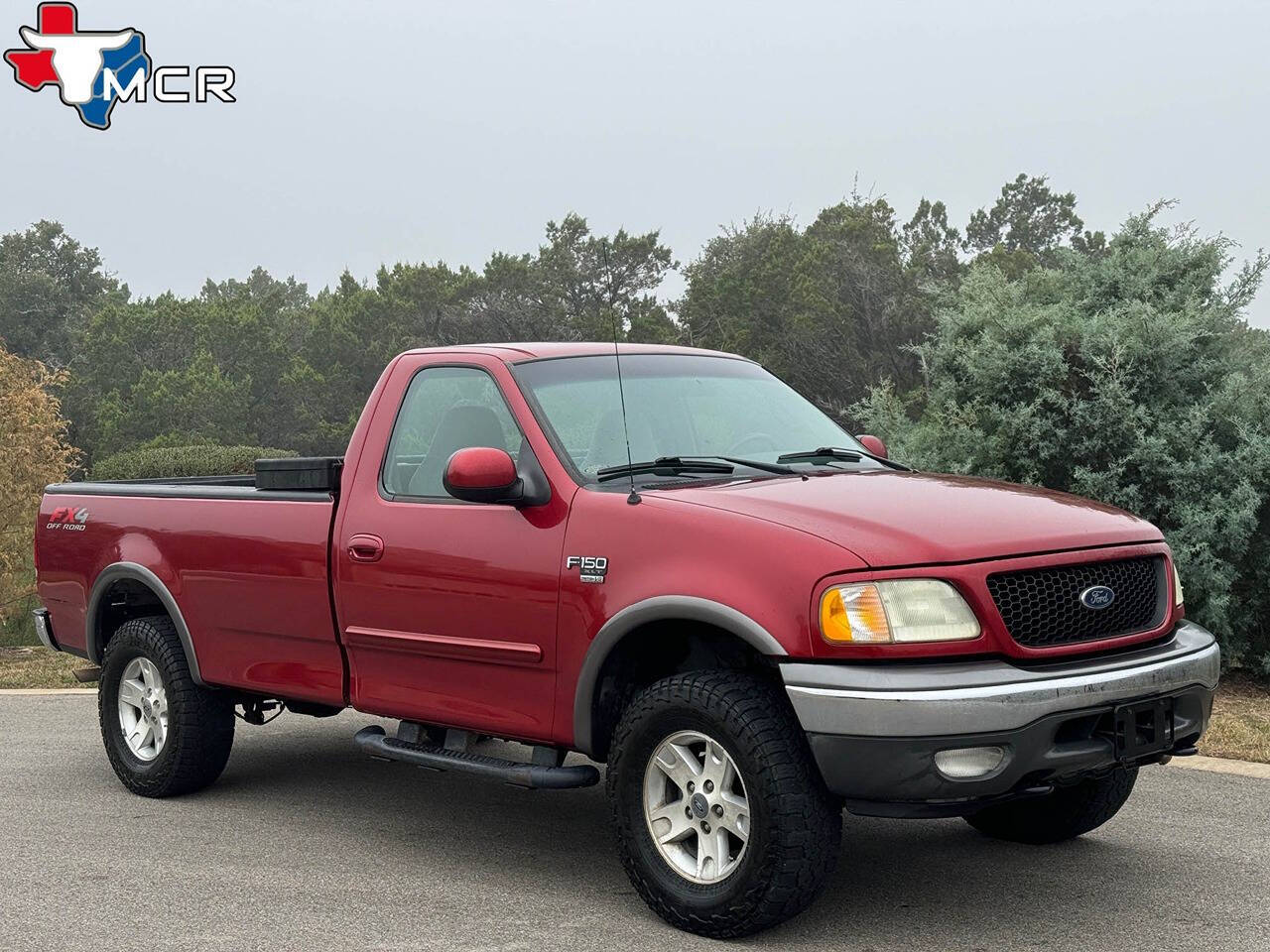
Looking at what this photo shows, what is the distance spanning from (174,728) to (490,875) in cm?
217

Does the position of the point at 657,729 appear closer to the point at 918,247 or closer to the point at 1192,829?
the point at 1192,829

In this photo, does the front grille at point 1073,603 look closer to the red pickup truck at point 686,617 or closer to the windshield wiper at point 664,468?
the red pickup truck at point 686,617

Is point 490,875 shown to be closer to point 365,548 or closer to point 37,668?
point 365,548

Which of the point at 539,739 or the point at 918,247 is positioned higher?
the point at 918,247

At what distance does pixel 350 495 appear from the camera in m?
6.76

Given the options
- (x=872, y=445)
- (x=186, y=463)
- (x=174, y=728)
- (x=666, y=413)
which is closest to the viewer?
(x=666, y=413)

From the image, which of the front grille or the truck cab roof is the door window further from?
the front grille

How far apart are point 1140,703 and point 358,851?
127 inches

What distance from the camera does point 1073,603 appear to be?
5.32 meters

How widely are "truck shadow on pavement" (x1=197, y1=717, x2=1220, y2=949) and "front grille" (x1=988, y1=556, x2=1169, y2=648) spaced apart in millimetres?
1010

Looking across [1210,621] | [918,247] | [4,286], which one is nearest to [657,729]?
[1210,621]

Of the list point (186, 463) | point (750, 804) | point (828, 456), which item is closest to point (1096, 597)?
point (750, 804)

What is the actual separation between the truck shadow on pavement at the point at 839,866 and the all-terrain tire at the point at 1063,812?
7cm

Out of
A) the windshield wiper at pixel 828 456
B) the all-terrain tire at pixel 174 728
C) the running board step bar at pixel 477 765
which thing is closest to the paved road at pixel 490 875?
the all-terrain tire at pixel 174 728
